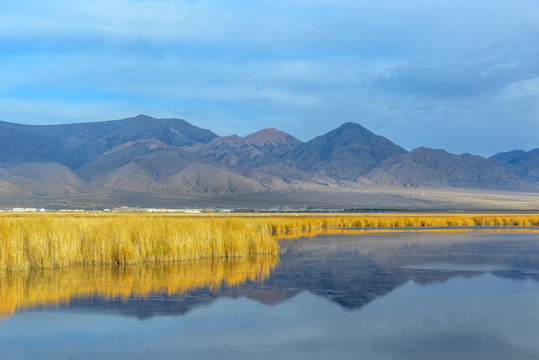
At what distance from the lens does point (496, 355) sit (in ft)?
33.3

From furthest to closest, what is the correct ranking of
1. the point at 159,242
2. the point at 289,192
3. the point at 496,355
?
1. the point at 289,192
2. the point at 159,242
3. the point at 496,355

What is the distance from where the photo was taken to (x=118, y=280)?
17734 millimetres

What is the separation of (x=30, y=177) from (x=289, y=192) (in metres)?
69.7

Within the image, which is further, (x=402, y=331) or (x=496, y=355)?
(x=402, y=331)

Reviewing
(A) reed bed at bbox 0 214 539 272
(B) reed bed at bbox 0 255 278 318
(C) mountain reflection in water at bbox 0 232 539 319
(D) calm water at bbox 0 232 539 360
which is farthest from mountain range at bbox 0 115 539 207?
(D) calm water at bbox 0 232 539 360

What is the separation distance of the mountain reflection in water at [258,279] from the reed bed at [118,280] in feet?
0.08

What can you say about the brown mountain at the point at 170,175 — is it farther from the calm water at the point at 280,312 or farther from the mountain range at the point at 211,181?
the calm water at the point at 280,312

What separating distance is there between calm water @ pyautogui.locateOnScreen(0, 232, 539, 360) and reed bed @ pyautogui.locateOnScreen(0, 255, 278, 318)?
52 mm

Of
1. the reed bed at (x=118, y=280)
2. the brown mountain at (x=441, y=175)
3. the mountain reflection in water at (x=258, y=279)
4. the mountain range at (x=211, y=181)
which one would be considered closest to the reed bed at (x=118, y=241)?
the reed bed at (x=118, y=280)

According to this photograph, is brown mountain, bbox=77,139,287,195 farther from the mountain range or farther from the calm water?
the calm water

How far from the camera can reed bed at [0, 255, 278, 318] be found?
49.9 ft

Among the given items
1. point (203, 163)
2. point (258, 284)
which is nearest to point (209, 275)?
point (258, 284)

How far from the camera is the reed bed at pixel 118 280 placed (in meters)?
15.2

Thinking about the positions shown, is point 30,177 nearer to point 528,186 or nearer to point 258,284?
point 528,186
